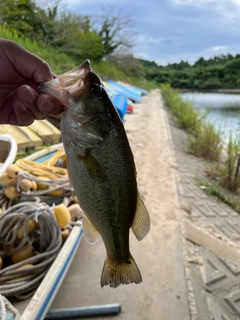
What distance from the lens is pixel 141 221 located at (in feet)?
4.47

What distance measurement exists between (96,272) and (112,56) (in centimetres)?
3188

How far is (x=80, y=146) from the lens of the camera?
3.97ft

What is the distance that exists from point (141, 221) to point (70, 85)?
1.99 ft

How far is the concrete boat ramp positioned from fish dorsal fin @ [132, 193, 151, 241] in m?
1.32

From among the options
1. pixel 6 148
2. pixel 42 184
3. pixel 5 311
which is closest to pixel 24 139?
pixel 6 148

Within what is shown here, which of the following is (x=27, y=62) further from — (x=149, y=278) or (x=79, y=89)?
(x=149, y=278)

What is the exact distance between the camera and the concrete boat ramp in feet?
8.54

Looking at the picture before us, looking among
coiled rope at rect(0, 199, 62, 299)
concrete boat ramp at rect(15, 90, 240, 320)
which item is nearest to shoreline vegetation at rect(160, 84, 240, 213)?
concrete boat ramp at rect(15, 90, 240, 320)

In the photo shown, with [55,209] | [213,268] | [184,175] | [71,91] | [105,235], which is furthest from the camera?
[184,175]

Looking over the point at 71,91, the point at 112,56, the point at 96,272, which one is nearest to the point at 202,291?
the point at 96,272

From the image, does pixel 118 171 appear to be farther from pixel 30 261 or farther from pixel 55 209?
pixel 55 209

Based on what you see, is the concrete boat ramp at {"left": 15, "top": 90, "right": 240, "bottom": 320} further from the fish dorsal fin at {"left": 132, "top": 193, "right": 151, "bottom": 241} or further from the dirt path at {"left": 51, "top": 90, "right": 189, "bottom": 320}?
the fish dorsal fin at {"left": 132, "top": 193, "right": 151, "bottom": 241}

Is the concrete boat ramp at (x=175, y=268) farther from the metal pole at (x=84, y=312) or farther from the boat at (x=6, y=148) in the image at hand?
the boat at (x=6, y=148)

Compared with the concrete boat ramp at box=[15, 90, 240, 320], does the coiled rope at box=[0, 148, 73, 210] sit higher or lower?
higher
